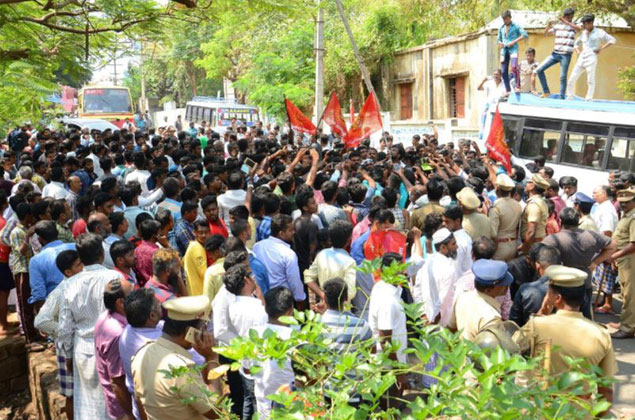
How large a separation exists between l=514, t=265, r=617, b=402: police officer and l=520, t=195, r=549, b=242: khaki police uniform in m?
3.26

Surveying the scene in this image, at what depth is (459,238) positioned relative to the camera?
18.5 feet

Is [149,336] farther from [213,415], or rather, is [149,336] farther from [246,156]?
[246,156]

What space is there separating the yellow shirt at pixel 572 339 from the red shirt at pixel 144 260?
3.18 m

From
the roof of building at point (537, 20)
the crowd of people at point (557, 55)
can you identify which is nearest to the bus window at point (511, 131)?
the crowd of people at point (557, 55)

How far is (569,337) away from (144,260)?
3.45m

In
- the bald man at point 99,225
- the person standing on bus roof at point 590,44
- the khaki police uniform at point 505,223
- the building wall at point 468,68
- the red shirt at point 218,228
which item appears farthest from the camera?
the building wall at point 468,68

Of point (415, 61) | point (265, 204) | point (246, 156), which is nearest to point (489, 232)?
point (265, 204)

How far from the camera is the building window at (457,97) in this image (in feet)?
77.1

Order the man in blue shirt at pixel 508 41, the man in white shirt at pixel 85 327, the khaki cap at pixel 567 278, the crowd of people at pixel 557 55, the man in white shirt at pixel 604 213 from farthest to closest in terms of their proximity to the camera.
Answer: the man in blue shirt at pixel 508 41, the crowd of people at pixel 557 55, the man in white shirt at pixel 604 213, the man in white shirt at pixel 85 327, the khaki cap at pixel 567 278

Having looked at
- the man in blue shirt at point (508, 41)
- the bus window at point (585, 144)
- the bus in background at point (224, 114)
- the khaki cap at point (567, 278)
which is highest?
the man in blue shirt at point (508, 41)

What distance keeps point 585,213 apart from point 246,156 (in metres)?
5.57

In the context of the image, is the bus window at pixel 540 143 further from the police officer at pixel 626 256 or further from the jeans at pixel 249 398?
the jeans at pixel 249 398

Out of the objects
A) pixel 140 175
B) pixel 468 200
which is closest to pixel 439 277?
pixel 468 200

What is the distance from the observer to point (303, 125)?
39.4 feet
